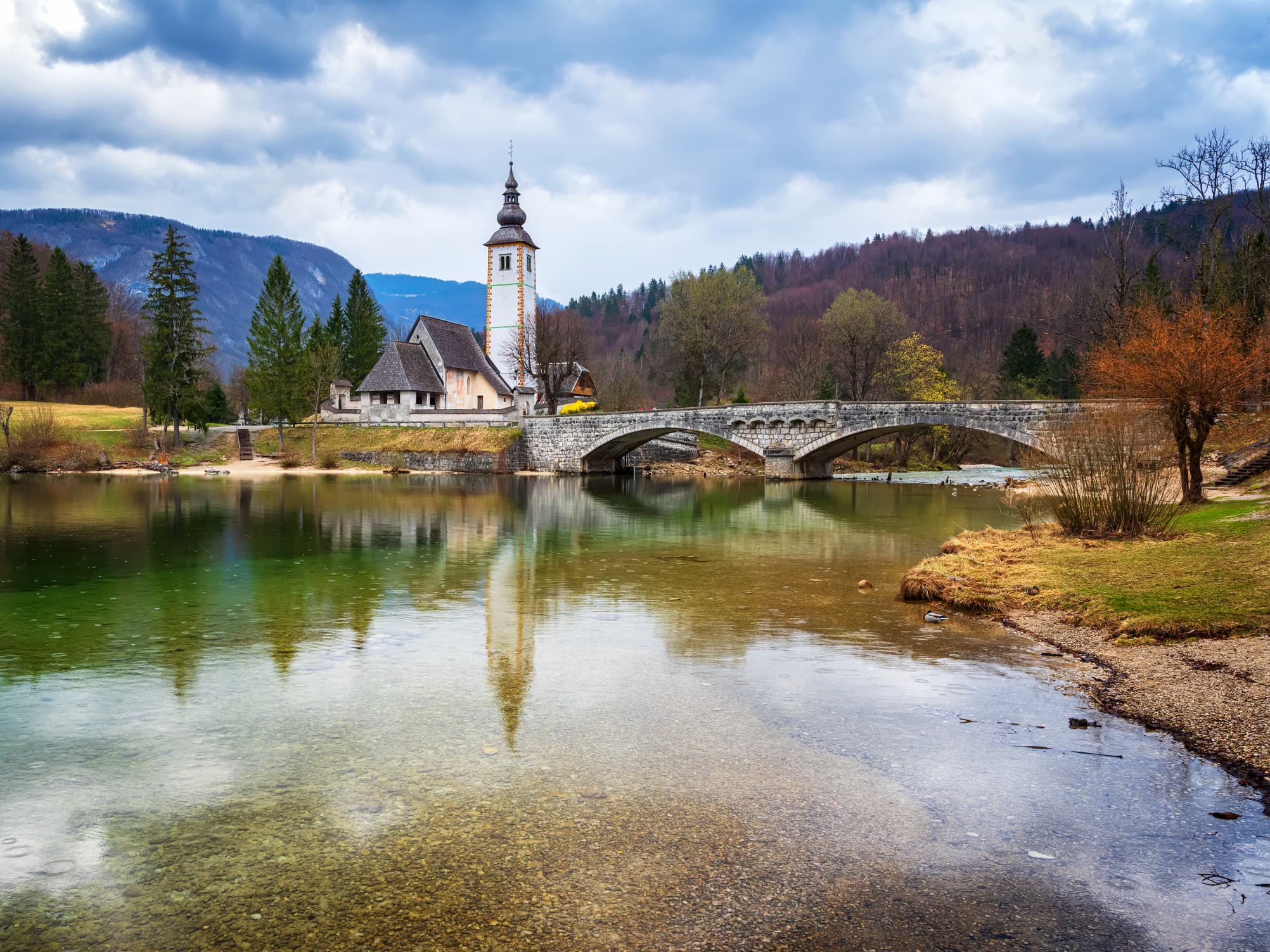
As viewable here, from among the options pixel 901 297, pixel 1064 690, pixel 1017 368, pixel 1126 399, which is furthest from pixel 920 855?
pixel 901 297

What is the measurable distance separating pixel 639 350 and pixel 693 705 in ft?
441

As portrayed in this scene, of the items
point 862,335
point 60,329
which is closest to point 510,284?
point 862,335

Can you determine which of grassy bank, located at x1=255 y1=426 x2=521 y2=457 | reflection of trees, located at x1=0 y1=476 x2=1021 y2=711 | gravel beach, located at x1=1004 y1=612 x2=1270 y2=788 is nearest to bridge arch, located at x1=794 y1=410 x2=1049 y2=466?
reflection of trees, located at x1=0 y1=476 x2=1021 y2=711

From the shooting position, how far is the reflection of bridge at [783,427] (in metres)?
44.8

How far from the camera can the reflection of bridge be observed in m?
44.8

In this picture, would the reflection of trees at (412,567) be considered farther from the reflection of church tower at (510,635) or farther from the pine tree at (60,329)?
the pine tree at (60,329)

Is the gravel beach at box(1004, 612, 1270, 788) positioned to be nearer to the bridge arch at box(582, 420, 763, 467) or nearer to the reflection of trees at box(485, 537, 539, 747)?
the reflection of trees at box(485, 537, 539, 747)

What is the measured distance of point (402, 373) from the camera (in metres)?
67.9

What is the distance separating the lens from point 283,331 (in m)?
66.0

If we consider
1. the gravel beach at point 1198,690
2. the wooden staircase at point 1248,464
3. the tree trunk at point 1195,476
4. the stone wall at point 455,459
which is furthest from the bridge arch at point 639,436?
the gravel beach at point 1198,690

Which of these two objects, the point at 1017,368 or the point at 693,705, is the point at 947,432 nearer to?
the point at 1017,368

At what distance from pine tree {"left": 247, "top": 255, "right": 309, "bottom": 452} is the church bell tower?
16.6 meters

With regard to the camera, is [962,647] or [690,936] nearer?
[690,936]

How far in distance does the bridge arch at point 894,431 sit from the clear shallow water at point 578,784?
109 ft
